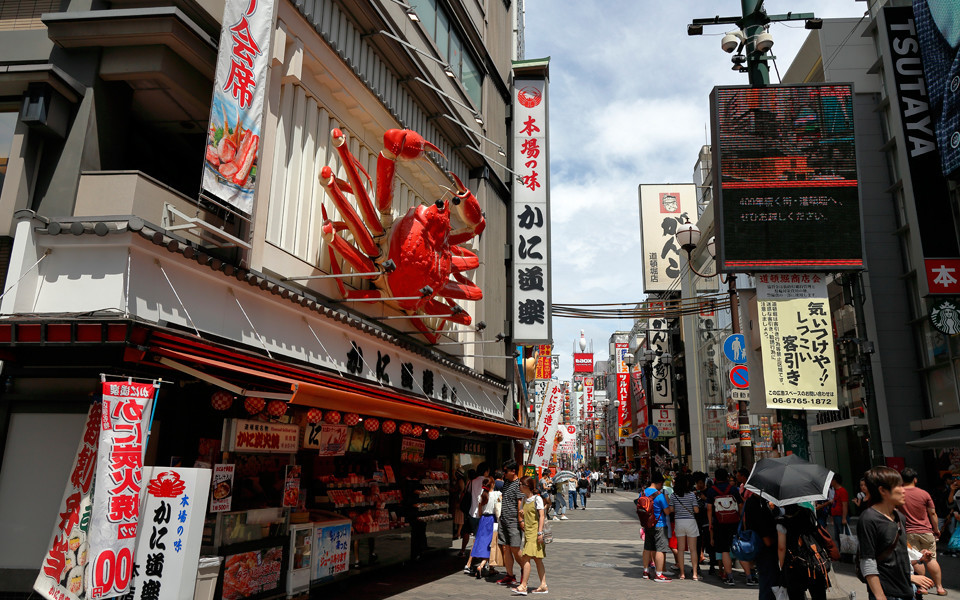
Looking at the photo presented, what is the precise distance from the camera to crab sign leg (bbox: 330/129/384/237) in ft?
34.8

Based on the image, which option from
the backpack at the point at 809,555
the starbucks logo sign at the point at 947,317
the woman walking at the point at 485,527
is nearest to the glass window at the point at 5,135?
the woman walking at the point at 485,527

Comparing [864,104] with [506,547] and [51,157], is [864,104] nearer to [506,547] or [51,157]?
[506,547]

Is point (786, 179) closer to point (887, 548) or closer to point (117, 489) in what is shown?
point (887, 548)

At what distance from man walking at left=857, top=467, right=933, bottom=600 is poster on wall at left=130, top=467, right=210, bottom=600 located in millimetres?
6105

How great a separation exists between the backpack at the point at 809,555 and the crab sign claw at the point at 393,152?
8.76m

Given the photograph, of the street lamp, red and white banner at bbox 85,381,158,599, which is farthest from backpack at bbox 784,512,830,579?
the street lamp

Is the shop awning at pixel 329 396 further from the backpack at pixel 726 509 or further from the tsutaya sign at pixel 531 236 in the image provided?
the tsutaya sign at pixel 531 236

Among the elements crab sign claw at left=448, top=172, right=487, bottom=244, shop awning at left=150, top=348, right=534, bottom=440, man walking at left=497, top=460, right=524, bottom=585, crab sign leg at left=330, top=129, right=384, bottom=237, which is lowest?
man walking at left=497, top=460, right=524, bottom=585

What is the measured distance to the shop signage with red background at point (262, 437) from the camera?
7.87 m

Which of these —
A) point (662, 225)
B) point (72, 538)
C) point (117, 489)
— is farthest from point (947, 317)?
point (662, 225)

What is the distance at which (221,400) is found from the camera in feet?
25.2

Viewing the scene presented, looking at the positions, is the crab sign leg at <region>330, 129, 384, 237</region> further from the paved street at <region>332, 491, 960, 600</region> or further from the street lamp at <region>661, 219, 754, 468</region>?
the street lamp at <region>661, 219, 754, 468</region>

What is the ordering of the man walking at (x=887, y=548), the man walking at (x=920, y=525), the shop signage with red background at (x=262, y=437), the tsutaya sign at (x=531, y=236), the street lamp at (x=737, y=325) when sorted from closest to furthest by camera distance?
the man walking at (x=887, y=548), the shop signage with red background at (x=262, y=437), the man walking at (x=920, y=525), the street lamp at (x=737, y=325), the tsutaya sign at (x=531, y=236)

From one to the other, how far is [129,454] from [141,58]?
16.3 feet
